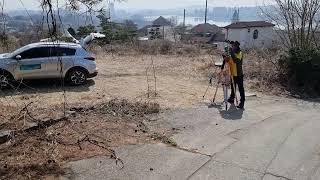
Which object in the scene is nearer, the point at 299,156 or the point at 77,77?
the point at 299,156

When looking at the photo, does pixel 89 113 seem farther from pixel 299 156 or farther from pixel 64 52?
pixel 64 52

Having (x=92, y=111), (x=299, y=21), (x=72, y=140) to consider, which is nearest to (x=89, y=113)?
(x=92, y=111)

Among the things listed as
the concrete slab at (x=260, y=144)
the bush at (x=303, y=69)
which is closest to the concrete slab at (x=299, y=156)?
the concrete slab at (x=260, y=144)

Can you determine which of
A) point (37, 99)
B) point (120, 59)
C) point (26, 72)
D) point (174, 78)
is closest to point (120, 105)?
point (37, 99)

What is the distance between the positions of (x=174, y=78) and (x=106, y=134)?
364 inches

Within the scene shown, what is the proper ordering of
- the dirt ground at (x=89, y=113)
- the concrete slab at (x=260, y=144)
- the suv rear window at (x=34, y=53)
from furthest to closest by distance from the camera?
the suv rear window at (x=34, y=53), the concrete slab at (x=260, y=144), the dirt ground at (x=89, y=113)

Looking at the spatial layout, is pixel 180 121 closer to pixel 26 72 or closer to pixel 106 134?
pixel 106 134

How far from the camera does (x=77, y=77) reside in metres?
15.1

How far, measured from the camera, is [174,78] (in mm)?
17422

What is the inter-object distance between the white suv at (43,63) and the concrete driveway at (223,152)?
17.4 ft

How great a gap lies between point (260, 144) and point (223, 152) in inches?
40.8

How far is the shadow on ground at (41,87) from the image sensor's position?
1381cm

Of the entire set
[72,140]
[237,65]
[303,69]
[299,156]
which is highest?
[237,65]

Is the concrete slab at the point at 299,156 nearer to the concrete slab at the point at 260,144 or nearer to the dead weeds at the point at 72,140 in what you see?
the concrete slab at the point at 260,144
